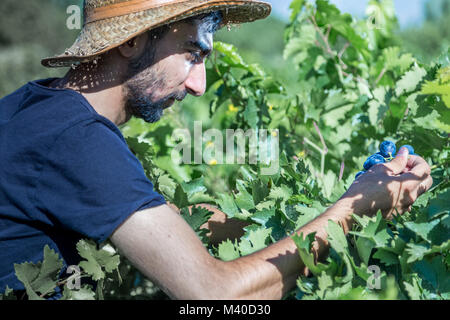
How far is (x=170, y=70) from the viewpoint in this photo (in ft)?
5.72

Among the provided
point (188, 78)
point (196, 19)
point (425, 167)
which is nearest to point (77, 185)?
point (188, 78)

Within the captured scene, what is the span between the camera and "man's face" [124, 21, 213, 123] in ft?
5.67

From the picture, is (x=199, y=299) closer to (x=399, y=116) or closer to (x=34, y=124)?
(x=34, y=124)

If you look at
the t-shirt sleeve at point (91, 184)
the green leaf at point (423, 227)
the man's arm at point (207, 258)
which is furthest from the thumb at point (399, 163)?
the t-shirt sleeve at point (91, 184)

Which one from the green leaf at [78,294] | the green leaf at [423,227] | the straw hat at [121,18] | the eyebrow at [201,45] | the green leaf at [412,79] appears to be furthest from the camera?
the green leaf at [412,79]

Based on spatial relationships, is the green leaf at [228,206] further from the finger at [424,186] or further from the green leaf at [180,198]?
the finger at [424,186]

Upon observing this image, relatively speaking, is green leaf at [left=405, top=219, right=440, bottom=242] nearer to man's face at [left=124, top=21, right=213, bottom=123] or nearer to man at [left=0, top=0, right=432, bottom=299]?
man at [left=0, top=0, right=432, bottom=299]

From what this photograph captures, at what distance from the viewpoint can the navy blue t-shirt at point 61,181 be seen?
1.38 metres

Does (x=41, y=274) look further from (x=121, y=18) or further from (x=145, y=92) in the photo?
(x=121, y=18)

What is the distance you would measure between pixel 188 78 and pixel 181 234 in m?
0.63

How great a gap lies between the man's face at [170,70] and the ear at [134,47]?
0.02 meters

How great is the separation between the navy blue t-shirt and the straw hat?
182 millimetres

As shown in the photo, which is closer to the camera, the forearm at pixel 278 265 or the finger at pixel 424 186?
the forearm at pixel 278 265

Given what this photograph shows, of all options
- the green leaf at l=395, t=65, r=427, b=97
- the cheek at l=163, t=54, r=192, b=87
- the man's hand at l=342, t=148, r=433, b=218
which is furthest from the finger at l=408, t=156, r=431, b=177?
the cheek at l=163, t=54, r=192, b=87
